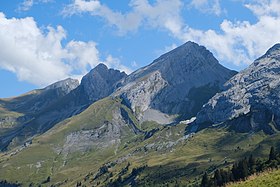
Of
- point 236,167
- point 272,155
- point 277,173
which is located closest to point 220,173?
point 236,167

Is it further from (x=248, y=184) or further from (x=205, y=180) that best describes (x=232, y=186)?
(x=205, y=180)

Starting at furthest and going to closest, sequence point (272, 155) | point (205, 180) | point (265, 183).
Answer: point (205, 180)
point (272, 155)
point (265, 183)

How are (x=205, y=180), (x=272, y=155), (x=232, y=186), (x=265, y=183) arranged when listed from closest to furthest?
(x=265, y=183), (x=232, y=186), (x=272, y=155), (x=205, y=180)

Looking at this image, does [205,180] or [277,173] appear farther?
[205,180]

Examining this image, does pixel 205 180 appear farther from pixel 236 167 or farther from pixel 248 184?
pixel 248 184

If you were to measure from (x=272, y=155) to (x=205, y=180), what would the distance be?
2151cm

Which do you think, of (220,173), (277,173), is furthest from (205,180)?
(277,173)

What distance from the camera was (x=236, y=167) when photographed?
Result: 122 m

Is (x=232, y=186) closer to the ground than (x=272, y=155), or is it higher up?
higher up

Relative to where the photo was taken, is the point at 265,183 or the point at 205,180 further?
the point at 205,180

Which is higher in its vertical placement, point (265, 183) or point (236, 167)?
point (265, 183)

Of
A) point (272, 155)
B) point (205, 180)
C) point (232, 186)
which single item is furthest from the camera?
point (205, 180)

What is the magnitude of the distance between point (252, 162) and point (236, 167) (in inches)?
219

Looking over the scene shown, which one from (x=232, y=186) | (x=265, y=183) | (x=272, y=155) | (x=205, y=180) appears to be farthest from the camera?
(x=205, y=180)
